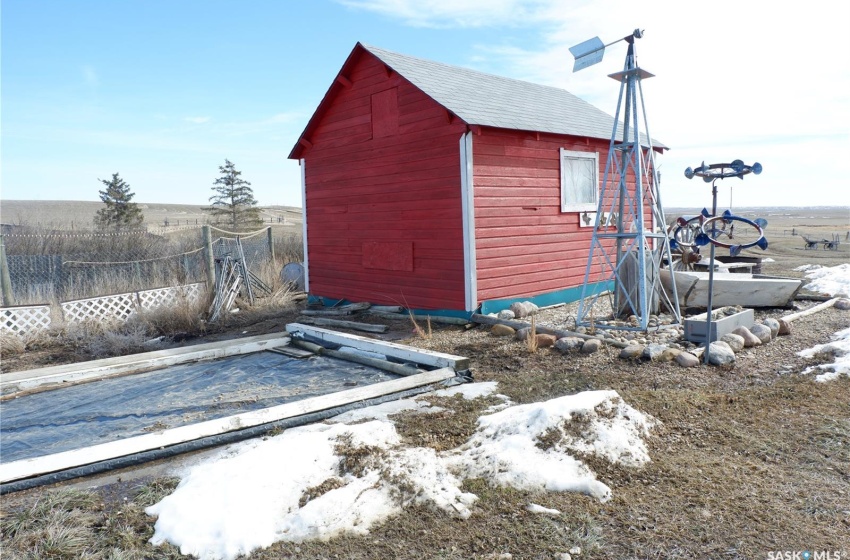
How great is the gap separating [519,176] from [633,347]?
407 cm

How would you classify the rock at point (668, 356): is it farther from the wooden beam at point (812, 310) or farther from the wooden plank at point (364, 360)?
the wooden beam at point (812, 310)

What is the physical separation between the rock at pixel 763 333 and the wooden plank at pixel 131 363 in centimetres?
601

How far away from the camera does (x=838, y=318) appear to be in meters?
8.50

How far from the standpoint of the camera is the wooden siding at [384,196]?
9484 millimetres

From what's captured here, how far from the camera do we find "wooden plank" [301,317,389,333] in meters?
9.28

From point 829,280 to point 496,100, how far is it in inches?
306

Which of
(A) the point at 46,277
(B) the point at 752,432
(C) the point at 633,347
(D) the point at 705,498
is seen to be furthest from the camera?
(A) the point at 46,277

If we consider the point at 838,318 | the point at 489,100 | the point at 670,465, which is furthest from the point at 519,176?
the point at 670,465

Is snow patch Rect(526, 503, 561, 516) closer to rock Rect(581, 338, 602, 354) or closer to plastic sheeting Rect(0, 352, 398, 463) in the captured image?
plastic sheeting Rect(0, 352, 398, 463)

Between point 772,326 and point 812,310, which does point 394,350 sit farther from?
point 812,310

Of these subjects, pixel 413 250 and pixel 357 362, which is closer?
pixel 357 362

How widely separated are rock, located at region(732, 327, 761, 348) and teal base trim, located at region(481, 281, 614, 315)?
217cm

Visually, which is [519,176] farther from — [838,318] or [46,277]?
[46,277]

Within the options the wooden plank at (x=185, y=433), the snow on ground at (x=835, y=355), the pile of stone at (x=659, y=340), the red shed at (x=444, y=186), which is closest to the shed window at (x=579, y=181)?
the red shed at (x=444, y=186)
